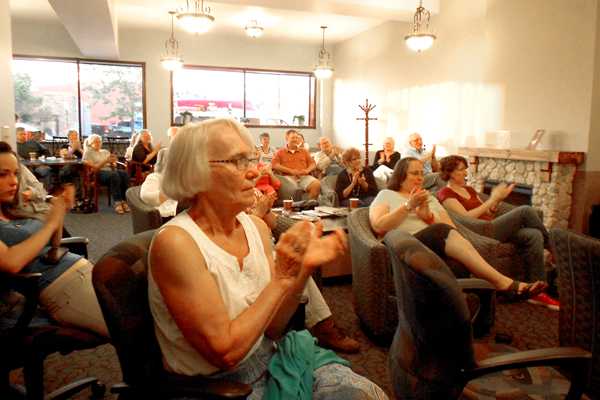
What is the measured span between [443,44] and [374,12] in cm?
127

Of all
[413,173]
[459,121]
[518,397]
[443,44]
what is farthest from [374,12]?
[518,397]

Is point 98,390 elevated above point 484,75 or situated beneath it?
situated beneath

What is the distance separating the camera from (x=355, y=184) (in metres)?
4.88

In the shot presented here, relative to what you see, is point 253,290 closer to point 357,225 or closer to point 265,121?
point 357,225

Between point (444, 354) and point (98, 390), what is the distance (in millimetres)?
1705

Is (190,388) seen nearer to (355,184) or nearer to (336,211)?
(336,211)

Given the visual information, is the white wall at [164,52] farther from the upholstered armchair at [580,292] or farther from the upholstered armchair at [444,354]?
the upholstered armchair at [580,292]

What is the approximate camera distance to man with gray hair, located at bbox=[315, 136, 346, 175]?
7.84 metres

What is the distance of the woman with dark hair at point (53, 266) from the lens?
1.76m

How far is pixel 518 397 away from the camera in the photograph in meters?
1.45

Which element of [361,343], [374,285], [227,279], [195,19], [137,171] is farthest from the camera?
[137,171]

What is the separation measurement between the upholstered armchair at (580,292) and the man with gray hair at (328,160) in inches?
241

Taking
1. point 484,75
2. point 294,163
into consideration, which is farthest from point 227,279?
point 484,75

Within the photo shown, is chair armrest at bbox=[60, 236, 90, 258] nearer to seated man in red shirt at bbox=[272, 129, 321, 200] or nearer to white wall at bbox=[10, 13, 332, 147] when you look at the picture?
seated man in red shirt at bbox=[272, 129, 321, 200]
